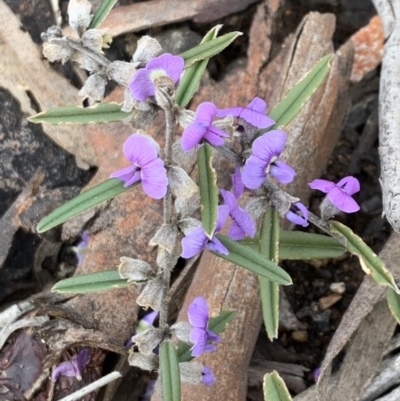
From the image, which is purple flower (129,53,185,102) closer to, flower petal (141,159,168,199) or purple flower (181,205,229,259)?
flower petal (141,159,168,199)

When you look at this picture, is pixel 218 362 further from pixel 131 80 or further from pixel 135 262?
pixel 131 80

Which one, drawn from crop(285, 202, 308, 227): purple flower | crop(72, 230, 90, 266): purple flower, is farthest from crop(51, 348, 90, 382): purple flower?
crop(285, 202, 308, 227): purple flower

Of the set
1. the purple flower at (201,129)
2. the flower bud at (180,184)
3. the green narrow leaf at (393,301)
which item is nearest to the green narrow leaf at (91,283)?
the flower bud at (180,184)

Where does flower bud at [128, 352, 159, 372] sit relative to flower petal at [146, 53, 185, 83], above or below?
below

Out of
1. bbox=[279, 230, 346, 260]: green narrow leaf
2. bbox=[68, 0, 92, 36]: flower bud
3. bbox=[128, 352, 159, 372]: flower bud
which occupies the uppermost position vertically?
bbox=[68, 0, 92, 36]: flower bud

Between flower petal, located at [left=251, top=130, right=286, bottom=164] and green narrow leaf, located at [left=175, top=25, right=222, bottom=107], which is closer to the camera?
flower petal, located at [left=251, top=130, right=286, bottom=164]

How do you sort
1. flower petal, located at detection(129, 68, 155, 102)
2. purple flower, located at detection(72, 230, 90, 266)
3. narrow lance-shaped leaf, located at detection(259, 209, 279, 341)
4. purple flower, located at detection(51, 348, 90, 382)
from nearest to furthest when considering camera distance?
flower petal, located at detection(129, 68, 155, 102) → narrow lance-shaped leaf, located at detection(259, 209, 279, 341) → purple flower, located at detection(51, 348, 90, 382) → purple flower, located at detection(72, 230, 90, 266)

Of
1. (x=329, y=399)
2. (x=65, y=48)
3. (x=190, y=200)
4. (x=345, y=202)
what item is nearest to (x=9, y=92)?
(x=65, y=48)
